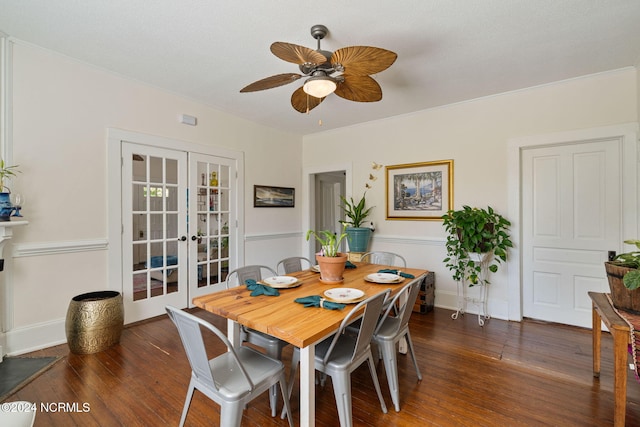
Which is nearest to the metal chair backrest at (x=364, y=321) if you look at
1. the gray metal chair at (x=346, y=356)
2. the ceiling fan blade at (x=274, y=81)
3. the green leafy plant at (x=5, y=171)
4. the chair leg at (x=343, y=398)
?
the gray metal chair at (x=346, y=356)

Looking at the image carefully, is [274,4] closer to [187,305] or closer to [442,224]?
[442,224]

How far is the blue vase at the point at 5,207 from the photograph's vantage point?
2.22 m

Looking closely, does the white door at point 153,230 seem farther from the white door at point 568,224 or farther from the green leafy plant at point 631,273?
the white door at point 568,224

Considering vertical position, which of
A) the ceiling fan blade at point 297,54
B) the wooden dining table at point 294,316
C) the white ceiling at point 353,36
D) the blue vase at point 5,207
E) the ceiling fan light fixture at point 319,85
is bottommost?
the wooden dining table at point 294,316

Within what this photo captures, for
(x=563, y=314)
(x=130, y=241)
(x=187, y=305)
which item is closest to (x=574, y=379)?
(x=563, y=314)

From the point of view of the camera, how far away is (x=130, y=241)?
3119mm

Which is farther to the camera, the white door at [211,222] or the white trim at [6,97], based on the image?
the white door at [211,222]

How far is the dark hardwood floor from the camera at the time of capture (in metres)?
1.77

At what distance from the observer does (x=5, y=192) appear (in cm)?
234

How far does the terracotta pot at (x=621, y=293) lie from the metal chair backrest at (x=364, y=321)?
4.70ft

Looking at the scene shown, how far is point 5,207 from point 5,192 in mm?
199

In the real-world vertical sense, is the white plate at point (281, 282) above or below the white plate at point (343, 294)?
above

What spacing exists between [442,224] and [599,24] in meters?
2.30

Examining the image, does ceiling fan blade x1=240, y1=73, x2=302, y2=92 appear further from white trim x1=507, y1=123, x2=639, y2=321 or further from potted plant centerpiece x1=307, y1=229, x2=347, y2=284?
white trim x1=507, y1=123, x2=639, y2=321
